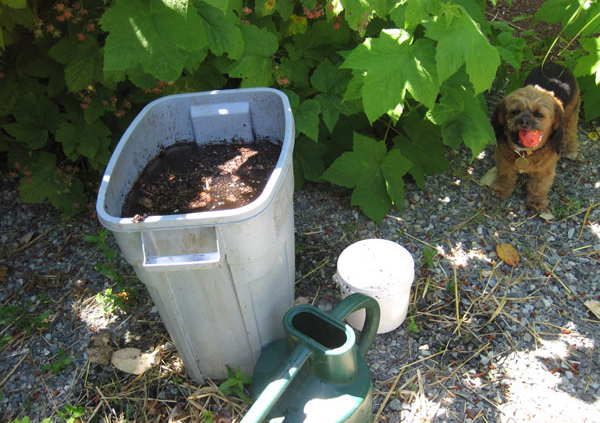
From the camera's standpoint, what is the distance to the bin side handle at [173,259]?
1.39 m

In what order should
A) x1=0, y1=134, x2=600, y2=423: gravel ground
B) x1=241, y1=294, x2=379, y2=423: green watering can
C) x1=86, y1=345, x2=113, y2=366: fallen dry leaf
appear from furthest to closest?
x1=86, y1=345, x2=113, y2=366: fallen dry leaf, x1=0, y1=134, x2=600, y2=423: gravel ground, x1=241, y1=294, x2=379, y2=423: green watering can

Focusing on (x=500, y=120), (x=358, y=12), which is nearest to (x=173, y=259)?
(x=358, y=12)

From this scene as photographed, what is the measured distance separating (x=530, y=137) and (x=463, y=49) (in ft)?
2.93

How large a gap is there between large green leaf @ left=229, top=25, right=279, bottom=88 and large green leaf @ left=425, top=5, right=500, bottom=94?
0.74m

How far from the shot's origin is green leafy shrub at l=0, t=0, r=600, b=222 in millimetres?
1661

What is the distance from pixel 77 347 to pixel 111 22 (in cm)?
136

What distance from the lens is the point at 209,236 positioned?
1.39 m

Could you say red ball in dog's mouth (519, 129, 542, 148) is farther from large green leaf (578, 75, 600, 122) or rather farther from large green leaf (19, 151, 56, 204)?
large green leaf (19, 151, 56, 204)

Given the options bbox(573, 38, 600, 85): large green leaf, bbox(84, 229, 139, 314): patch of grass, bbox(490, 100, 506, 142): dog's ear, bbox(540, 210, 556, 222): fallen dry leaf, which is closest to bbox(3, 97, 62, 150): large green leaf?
bbox(84, 229, 139, 314): patch of grass

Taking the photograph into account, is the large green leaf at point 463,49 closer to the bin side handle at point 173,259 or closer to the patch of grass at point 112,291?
the bin side handle at point 173,259

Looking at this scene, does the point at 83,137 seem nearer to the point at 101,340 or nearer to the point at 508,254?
the point at 101,340

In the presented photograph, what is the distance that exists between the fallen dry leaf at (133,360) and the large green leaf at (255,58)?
48.8 inches

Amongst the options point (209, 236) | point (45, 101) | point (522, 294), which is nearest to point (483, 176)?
point (522, 294)

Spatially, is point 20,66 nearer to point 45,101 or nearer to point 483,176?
point 45,101
